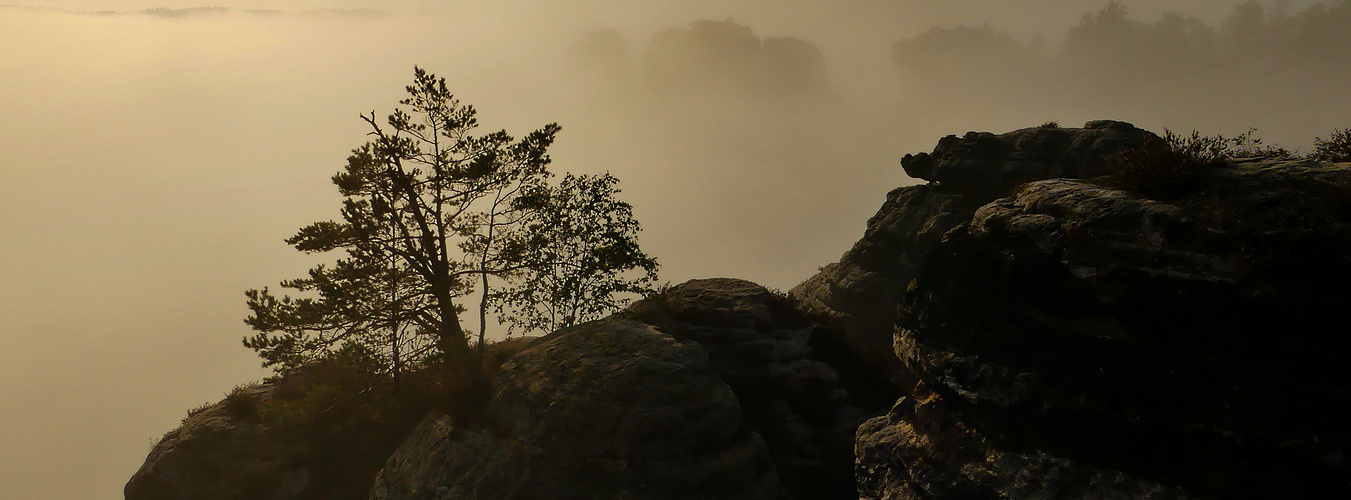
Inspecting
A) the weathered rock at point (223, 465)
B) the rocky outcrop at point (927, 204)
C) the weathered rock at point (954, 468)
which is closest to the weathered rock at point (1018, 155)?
the rocky outcrop at point (927, 204)

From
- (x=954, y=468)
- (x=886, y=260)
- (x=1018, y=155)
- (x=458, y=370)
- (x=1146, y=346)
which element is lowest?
(x=954, y=468)

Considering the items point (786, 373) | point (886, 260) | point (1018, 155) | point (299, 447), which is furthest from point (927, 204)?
point (299, 447)

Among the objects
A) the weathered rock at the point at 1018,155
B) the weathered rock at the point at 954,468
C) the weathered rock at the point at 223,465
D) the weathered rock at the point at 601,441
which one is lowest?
the weathered rock at the point at 954,468

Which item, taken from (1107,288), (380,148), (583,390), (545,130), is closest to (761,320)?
(583,390)

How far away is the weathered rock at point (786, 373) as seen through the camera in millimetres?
27094

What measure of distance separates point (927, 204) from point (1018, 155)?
26.0 ft

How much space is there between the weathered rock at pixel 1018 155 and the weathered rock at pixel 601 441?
70.2 ft

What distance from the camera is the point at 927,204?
46.9 metres

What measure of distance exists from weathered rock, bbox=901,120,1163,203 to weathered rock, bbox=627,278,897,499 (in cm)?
1401

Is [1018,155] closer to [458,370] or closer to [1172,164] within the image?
[1172,164]

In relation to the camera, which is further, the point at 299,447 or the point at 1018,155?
the point at 1018,155

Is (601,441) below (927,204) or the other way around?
below

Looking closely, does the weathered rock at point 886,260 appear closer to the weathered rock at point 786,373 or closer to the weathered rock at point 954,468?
the weathered rock at point 786,373

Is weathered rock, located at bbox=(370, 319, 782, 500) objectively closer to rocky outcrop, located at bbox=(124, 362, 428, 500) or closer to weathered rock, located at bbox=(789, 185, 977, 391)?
rocky outcrop, located at bbox=(124, 362, 428, 500)
